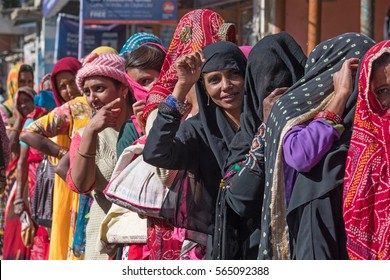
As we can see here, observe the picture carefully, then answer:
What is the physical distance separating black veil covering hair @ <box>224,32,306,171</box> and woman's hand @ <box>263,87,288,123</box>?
84 mm

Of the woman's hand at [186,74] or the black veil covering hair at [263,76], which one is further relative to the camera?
the woman's hand at [186,74]

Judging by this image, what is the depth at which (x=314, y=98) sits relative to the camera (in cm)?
362

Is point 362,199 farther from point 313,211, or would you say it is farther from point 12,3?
point 12,3

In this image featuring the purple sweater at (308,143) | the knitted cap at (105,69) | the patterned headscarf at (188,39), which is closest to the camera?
the purple sweater at (308,143)

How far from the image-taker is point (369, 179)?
11.1 feet

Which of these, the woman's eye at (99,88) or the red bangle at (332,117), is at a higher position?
the red bangle at (332,117)

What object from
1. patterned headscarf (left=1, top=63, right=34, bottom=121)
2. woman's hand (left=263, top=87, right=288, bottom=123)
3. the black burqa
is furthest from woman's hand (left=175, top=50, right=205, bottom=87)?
patterned headscarf (left=1, top=63, right=34, bottom=121)

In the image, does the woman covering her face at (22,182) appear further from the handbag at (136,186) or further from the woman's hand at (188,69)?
the woman's hand at (188,69)

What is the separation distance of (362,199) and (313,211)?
22cm

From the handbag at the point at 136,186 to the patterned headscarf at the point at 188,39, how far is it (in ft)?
0.70

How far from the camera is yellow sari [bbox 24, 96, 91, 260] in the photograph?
22.0 feet

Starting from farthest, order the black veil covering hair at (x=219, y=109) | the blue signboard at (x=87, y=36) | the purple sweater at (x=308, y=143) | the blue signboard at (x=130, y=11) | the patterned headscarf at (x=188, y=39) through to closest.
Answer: the blue signboard at (x=87, y=36) < the blue signboard at (x=130, y=11) < the patterned headscarf at (x=188, y=39) < the black veil covering hair at (x=219, y=109) < the purple sweater at (x=308, y=143)

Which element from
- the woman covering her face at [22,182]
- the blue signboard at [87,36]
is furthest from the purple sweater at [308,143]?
the blue signboard at [87,36]

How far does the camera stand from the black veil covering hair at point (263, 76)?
13.1 ft
